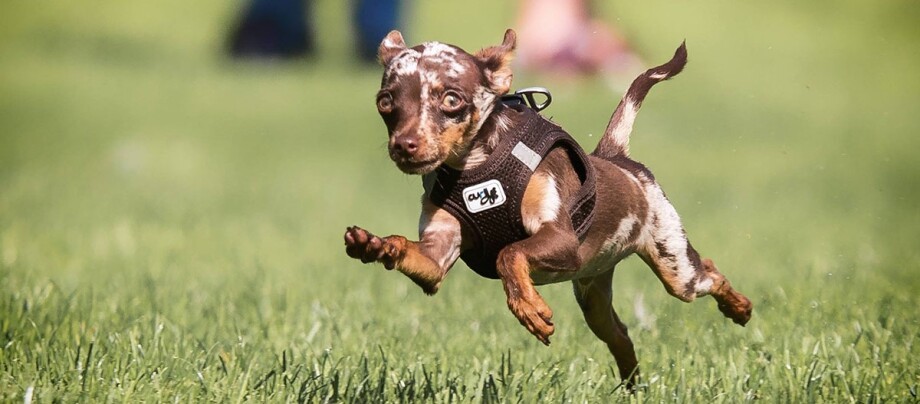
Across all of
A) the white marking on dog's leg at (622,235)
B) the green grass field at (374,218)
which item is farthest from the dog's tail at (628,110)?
the green grass field at (374,218)

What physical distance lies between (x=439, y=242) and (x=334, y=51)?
2271cm

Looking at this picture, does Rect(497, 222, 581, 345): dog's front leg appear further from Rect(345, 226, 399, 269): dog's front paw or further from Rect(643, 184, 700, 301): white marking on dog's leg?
Rect(643, 184, 700, 301): white marking on dog's leg

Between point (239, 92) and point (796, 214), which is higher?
point (796, 214)

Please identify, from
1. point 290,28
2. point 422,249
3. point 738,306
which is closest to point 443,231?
point 422,249

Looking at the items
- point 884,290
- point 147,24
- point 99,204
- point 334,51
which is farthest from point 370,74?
point 884,290

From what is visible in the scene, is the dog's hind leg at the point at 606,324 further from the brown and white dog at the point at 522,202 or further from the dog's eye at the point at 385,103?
the dog's eye at the point at 385,103

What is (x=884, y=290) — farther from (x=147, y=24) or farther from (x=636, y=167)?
(x=147, y=24)

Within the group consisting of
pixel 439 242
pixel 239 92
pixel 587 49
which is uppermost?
pixel 439 242

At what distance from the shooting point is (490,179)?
4191mm

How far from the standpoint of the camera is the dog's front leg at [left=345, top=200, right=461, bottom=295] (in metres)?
3.86

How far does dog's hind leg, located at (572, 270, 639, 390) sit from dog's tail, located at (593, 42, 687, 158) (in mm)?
519

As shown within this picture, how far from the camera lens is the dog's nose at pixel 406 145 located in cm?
391

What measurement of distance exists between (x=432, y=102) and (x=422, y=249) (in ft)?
1.53

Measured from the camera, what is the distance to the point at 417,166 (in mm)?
3967
